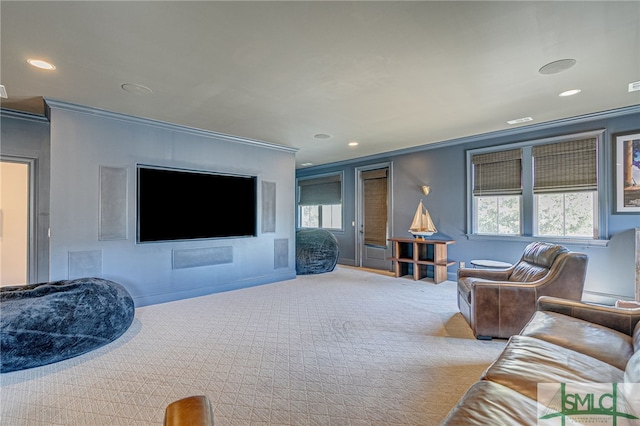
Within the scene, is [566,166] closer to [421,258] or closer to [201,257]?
[421,258]

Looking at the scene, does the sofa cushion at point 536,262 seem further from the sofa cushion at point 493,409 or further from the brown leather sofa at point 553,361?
the sofa cushion at point 493,409

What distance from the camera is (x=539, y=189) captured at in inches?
179

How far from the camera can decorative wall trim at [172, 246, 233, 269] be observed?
173 inches

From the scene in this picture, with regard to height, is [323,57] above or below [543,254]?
above

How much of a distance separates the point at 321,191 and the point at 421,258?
341 centimetres

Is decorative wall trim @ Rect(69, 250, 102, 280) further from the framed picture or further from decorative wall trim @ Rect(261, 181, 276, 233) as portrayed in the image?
the framed picture

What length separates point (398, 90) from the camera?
126 inches

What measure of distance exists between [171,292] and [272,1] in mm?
3926

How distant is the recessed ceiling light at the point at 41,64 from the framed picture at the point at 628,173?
20.9 ft

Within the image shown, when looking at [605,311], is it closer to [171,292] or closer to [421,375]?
[421,375]

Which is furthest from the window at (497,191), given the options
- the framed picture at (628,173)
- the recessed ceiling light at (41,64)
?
the recessed ceiling light at (41,64)

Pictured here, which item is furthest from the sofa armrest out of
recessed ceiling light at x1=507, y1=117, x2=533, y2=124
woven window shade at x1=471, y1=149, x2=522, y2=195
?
woven window shade at x1=471, y1=149, x2=522, y2=195

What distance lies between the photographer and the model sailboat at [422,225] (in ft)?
18.4

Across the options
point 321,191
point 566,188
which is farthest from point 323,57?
point 321,191
